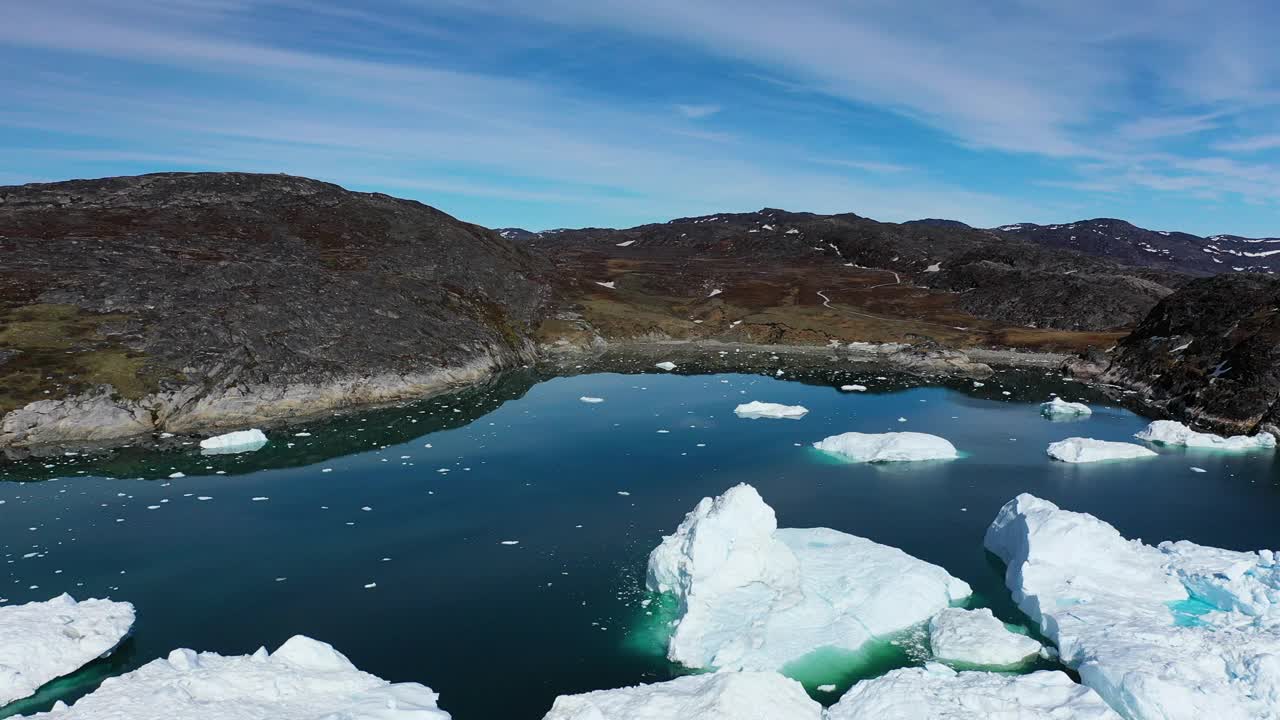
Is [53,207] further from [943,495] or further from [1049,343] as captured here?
[1049,343]

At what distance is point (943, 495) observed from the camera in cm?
3528

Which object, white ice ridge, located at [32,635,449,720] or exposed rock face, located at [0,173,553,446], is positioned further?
exposed rock face, located at [0,173,553,446]

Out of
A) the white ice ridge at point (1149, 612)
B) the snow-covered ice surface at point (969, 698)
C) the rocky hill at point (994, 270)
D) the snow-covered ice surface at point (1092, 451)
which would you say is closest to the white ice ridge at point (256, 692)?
the snow-covered ice surface at point (969, 698)

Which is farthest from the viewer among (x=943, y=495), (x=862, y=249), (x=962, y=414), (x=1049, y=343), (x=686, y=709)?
(x=862, y=249)

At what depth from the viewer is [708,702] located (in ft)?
54.4

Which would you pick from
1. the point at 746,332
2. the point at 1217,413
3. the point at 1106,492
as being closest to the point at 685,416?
the point at 1106,492

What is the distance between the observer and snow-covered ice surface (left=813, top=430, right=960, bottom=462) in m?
41.2

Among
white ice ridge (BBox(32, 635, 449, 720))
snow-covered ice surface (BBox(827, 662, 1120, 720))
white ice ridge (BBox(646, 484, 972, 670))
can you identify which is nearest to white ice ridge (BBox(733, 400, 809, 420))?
white ice ridge (BBox(646, 484, 972, 670))

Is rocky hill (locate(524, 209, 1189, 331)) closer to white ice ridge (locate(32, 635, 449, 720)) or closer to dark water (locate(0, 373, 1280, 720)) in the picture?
dark water (locate(0, 373, 1280, 720))

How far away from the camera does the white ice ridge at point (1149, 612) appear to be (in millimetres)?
17266

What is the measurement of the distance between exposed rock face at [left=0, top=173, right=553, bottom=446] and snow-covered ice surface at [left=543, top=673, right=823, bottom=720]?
130 feet

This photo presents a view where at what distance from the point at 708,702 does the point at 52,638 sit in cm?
1697

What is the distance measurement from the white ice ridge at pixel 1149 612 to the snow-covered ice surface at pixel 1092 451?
658 inches

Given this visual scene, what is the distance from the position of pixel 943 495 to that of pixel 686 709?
2281 centimetres
